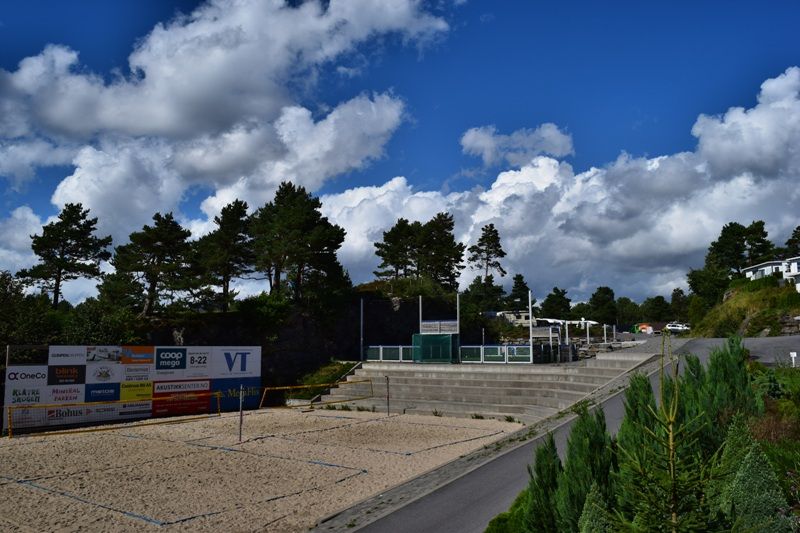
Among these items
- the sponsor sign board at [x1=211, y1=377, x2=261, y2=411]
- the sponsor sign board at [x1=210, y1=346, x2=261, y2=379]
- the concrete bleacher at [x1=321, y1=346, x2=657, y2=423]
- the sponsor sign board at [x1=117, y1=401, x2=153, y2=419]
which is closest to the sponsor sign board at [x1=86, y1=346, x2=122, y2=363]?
the sponsor sign board at [x1=117, y1=401, x2=153, y2=419]

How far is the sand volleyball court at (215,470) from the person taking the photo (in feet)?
34.3

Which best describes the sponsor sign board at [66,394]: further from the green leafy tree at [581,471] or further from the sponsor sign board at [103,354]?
the green leafy tree at [581,471]

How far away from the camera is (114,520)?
1023 centimetres

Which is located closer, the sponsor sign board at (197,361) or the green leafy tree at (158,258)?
the sponsor sign board at (197,361)

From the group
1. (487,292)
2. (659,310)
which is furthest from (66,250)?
(659,310)

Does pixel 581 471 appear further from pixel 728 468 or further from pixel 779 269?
pixel 779 269

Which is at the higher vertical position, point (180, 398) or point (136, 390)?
point (136, 390)

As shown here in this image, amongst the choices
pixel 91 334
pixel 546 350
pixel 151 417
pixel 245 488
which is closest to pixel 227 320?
pixel 91 334

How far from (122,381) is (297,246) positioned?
17871 mm

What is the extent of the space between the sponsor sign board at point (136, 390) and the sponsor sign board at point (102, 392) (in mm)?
246

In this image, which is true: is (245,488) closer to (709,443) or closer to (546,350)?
(709,443)

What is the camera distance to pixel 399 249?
220 feet

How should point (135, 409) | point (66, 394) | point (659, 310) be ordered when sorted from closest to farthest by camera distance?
point (66, 394) → point (135, 409) → point (659, 310)

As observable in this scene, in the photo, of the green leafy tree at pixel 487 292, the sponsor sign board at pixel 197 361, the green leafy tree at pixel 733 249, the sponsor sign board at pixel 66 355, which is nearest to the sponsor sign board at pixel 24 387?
the sponsor sign board at pixel 66 355
